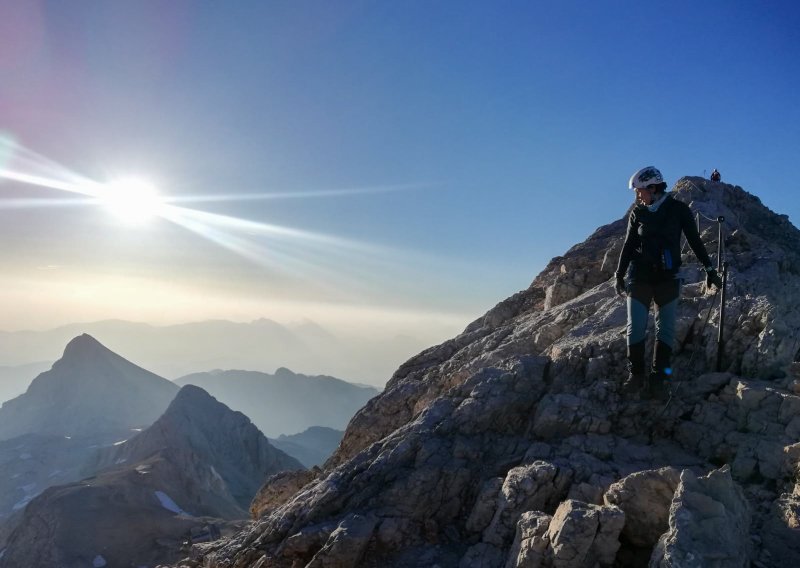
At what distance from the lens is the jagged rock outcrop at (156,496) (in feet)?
173

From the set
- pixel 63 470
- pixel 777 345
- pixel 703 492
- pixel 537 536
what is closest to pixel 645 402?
pixel 777 345

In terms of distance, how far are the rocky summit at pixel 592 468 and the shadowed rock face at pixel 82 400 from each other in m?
178

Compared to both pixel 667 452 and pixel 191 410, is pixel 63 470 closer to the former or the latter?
pixel 191 410

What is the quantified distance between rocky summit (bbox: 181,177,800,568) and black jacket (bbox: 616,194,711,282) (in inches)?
72.8

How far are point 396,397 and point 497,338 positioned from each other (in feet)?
14.0

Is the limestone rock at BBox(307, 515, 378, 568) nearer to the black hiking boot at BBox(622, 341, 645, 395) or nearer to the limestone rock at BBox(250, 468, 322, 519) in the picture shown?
the black hiking boot at BBox(622, 341, 645, 395)

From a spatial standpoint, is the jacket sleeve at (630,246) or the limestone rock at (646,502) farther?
the jacket sleeve at (630,246)

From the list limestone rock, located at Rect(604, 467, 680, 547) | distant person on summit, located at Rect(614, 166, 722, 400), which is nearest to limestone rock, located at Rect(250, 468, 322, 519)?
distant person on summit, located at Rect(614, 166, 722, 400)

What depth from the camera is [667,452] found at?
376 inches

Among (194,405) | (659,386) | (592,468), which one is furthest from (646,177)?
(194,405)

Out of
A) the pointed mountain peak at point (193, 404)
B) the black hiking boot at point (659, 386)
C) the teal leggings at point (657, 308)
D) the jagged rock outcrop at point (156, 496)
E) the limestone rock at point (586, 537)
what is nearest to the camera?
the limestone rock at point (586, 537)

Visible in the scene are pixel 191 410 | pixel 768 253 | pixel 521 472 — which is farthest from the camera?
pixel 191 410

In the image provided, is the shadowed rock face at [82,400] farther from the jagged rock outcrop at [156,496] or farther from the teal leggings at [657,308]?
the teal leggings at [657,308]

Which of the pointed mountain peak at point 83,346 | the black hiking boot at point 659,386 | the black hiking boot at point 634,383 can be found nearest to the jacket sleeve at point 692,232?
the black hiking boot at point 659,386
